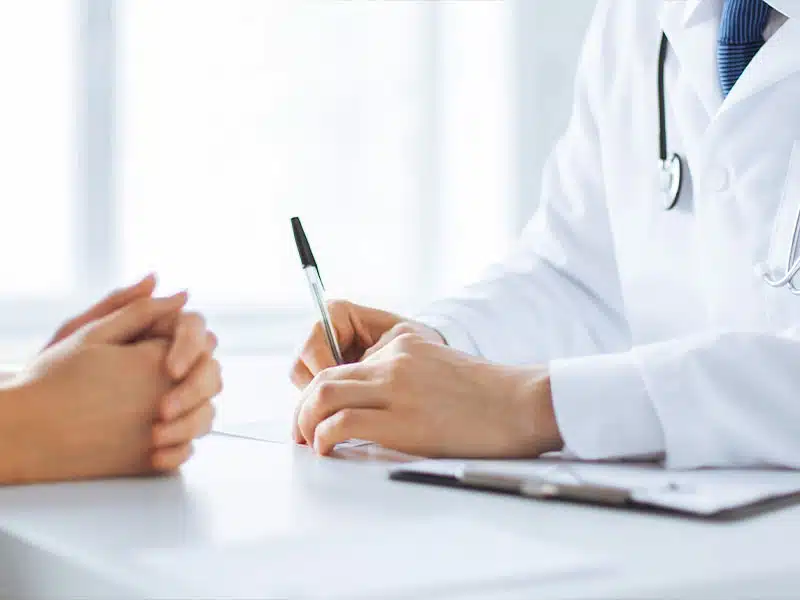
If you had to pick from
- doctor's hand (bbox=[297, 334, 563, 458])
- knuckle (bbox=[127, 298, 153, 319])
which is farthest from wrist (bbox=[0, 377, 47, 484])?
doctor's hand (bbox=[297, 334, 563, 458])

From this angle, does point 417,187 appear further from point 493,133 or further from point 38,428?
point 38,428

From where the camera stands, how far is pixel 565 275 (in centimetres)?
136

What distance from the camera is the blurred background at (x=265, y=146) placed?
217 centimetres

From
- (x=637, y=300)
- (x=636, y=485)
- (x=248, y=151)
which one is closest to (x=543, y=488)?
(x=636, y=485)

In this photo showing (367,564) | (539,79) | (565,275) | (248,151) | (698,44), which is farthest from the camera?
(539,79)

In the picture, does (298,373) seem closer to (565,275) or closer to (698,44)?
(565,275)

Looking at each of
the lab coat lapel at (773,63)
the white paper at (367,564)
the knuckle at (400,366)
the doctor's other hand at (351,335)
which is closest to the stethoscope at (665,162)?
the lab coat lapel at (773,63)

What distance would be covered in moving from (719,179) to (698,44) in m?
0.16

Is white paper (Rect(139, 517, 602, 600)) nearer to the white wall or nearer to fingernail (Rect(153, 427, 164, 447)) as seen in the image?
fingernail (Rect(153, 427, 164, 447))

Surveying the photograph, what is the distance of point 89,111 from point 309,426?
1514mm

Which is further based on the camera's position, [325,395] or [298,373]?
[298,373]

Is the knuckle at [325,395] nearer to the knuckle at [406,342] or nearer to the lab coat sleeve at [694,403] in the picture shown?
the knuckle at [406,342]

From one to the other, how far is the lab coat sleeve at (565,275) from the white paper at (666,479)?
46 centimetres

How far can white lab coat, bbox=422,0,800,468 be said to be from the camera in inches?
31.6
